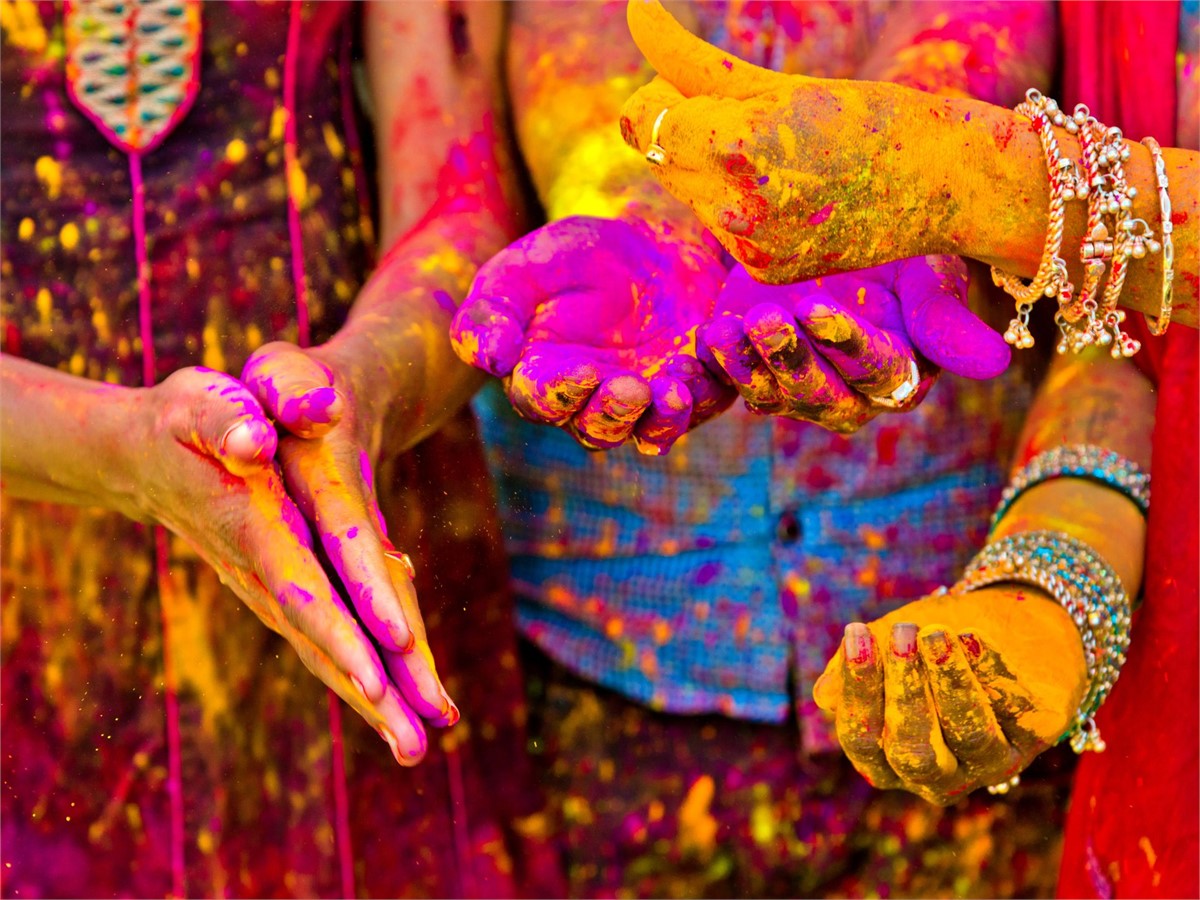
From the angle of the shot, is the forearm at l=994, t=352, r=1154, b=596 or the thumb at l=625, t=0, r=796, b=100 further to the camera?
the forearm at l=994, t=352, r=1154, b=596

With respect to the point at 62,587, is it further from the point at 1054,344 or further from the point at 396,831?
the point at 1054,344

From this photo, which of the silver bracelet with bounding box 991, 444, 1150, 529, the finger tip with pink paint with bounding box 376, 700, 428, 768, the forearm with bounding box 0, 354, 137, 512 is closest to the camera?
the finger tip with pink paint with bounding box 376, 700, 428, 768

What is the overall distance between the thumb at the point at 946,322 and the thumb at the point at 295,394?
25cm

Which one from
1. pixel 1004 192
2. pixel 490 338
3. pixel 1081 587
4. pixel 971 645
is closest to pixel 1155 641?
pixel 1081 587

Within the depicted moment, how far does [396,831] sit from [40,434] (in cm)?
32

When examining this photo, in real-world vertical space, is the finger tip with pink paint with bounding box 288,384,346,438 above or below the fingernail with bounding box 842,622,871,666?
above

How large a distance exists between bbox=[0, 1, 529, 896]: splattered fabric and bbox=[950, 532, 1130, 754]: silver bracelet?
0.34m

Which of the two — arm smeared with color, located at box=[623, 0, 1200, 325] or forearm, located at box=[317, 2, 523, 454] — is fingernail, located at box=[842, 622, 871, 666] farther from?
forearm, located at box=[317, 2, 523, 454]

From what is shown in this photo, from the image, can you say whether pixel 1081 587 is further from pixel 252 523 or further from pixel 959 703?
pixel 252 523

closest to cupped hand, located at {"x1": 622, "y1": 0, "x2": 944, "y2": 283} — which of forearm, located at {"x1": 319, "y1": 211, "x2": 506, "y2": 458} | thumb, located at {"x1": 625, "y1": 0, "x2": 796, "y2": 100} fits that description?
thumb, located at {"x1": 625, "y1": 0, "x2": 796, "y2": 100}

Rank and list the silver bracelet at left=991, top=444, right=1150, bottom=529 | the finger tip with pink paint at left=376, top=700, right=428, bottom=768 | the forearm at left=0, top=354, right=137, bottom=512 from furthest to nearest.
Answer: the silver bracelet at left=991, top=444, right=1150, bottom=529 < the forearm at left=0, top=354, right=137, bottom=512 < the finger tip with pink paint at left=376, top=700, right=428, bottom=768

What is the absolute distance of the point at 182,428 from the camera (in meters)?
0.55

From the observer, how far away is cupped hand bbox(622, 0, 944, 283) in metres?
0.49

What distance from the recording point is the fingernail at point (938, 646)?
561mm
